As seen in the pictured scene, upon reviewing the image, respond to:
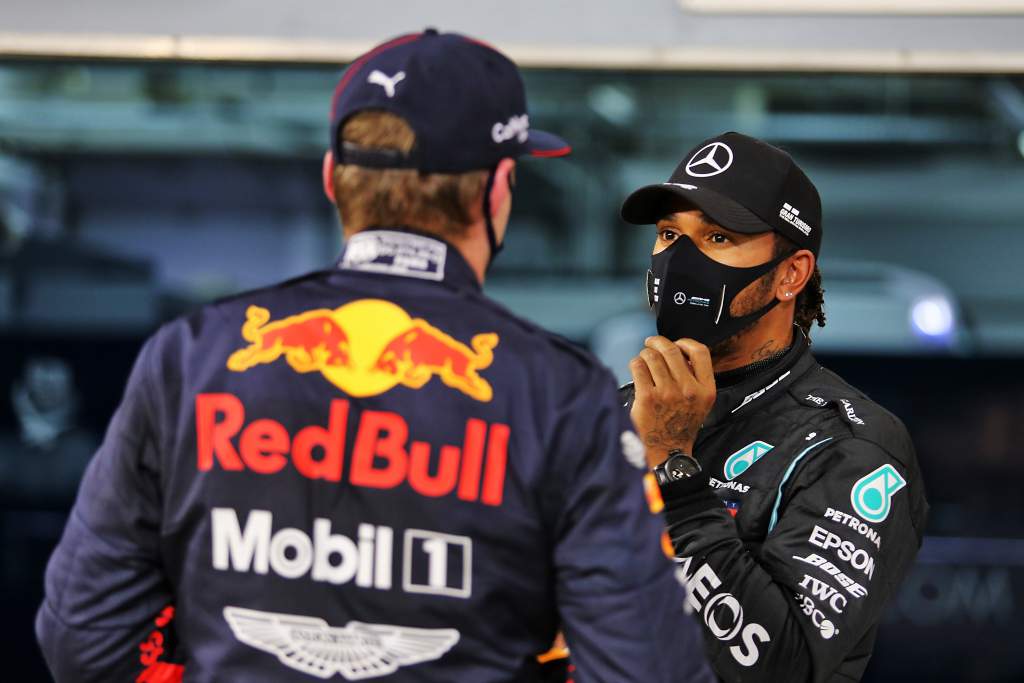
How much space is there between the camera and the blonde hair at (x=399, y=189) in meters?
1.29

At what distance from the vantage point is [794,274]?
2080mm

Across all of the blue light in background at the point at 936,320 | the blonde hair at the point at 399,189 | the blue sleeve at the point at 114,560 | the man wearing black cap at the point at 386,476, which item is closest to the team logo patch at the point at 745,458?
the man wearing black cap at the point at 386,476

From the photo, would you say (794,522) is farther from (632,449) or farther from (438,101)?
(438,101)

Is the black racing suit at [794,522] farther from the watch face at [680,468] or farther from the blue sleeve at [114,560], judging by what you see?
the blue sleeve at [114,560]

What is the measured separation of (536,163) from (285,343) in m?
3.96

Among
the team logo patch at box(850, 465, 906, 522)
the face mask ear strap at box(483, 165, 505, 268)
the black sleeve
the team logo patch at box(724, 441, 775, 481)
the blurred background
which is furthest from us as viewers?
the blurred background

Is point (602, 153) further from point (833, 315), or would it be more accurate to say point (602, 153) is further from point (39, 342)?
point (39, 342)

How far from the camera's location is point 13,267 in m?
5.25

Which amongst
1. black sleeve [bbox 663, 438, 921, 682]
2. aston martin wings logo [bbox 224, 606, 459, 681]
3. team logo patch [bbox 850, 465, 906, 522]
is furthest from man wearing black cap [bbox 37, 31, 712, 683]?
team logo patch [bbox 850, 465, 906, 522]

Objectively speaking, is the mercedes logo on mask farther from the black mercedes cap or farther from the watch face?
the watch face

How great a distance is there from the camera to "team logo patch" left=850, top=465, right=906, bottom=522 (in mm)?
1837

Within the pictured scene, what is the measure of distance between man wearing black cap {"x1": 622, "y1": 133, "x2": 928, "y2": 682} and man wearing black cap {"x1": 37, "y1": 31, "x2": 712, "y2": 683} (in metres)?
0.49

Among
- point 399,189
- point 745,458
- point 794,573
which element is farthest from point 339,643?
point 745,458

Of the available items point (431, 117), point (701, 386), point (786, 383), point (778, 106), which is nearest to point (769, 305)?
point (786, 383)
